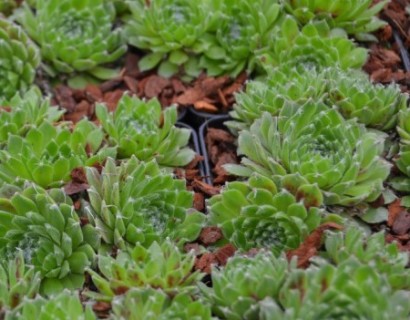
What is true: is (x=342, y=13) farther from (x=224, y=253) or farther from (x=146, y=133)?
(x=224, y=253)

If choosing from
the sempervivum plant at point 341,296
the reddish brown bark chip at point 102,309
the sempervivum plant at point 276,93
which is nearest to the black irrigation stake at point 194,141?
the sempervivum plant at point 276,93

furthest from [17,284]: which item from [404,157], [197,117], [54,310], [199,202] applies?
[404,157]

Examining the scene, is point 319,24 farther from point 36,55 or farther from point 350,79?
point 36,55

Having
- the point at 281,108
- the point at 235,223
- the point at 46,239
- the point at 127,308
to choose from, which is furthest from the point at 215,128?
the point at 127,308

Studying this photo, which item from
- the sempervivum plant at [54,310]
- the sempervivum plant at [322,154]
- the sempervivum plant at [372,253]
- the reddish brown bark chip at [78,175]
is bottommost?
the sempervivum plant at [54,310]

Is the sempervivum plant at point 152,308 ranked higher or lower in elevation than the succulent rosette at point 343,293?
lower

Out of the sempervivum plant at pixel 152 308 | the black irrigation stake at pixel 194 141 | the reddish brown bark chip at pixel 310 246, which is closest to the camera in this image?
the sempervivum plant at pixel 152 308

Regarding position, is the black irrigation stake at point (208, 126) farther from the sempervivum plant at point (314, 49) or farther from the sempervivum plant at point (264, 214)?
the sempervivum plant at point (264, 214)
